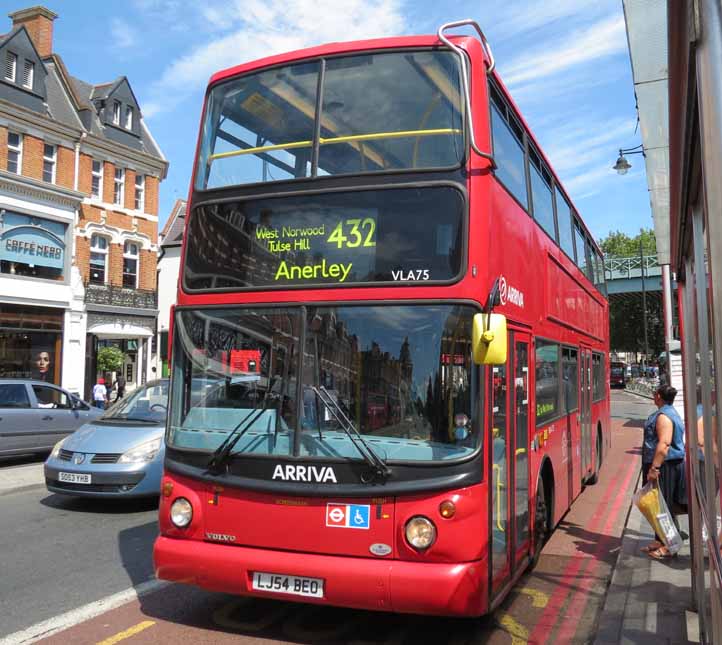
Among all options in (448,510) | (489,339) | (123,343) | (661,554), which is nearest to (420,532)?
(448,510)

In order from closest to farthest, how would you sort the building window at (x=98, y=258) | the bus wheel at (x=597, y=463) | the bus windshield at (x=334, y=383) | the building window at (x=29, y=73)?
the bus windshield at (x=334, y=383) < the bus wheel at (x=597, y=463) < the building window at (x=29, y=73) < the building window at (x=98, y=258)

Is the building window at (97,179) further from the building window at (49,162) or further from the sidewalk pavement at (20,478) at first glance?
the sidewalk pavement at (20,478)

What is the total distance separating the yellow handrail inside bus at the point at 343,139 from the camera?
502 cm

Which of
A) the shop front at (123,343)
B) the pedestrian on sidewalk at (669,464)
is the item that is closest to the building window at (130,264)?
the shop front at (123,343)

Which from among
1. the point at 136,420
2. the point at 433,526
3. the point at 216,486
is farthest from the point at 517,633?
the point at 136,420

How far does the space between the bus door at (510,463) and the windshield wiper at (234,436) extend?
157 cm

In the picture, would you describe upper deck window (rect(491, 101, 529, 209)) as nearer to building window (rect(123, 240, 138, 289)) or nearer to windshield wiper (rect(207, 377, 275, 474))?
windshield wiper (rect(207, 377, 275, 474))

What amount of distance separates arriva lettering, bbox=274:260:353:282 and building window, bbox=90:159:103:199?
89.1 feet

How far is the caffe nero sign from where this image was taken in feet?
82.6

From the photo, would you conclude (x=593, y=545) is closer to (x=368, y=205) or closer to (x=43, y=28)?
(x=368, y=205)

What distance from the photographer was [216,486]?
4.89 m

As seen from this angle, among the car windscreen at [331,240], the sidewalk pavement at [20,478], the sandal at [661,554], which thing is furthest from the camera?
the sidewalk pavement at [20,478]

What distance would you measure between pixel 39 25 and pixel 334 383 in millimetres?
31147

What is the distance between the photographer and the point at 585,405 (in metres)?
10.3
